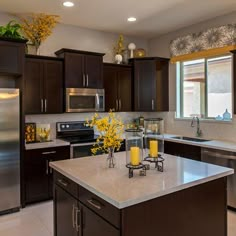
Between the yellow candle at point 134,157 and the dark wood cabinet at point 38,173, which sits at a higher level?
the yellow candle at point 134,157

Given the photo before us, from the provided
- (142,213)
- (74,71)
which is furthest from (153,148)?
(74,71)

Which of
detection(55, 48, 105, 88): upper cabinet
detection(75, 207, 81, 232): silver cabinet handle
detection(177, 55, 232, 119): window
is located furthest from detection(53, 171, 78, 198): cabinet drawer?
detection(177, 55, 232, 119): window

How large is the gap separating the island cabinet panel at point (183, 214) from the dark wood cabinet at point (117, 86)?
2.89 meters

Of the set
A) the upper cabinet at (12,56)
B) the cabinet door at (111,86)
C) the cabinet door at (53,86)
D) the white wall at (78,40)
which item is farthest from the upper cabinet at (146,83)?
the upper cabinet at (12,56)

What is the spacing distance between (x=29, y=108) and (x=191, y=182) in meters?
2.87

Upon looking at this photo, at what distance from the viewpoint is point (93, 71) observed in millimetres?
4352

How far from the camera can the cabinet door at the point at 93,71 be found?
430 centimetres

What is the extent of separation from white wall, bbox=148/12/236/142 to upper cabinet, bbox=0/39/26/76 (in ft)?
9.41

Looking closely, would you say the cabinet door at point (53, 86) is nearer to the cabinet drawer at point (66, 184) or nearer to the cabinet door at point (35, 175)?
the cabinet door at point (35, 175)

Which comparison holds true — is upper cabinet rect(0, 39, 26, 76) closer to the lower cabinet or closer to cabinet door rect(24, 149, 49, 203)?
cabinet door rect(24, 149, 49, 203)

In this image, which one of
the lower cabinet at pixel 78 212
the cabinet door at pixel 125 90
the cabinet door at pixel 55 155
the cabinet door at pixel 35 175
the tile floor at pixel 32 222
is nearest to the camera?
the lower cabinet at pixel 78 212

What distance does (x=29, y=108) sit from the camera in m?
3.85

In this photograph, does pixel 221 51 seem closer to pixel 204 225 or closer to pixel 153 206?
pixel 204 225

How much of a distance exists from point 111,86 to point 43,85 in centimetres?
130
